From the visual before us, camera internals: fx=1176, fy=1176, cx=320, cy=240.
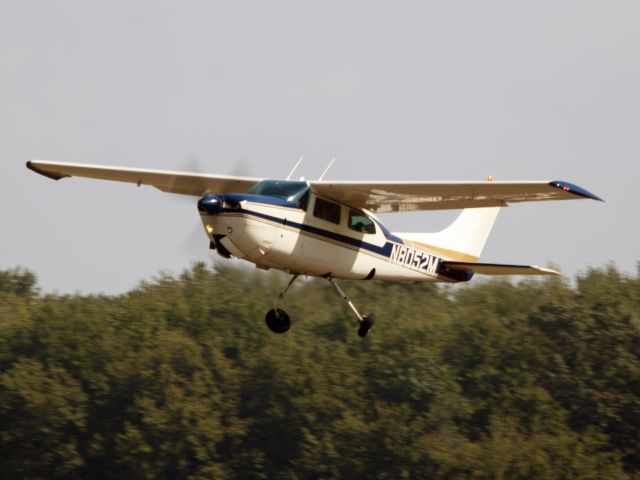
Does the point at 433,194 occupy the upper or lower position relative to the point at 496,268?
upper

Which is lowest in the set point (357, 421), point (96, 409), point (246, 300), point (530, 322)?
point (96, 409)

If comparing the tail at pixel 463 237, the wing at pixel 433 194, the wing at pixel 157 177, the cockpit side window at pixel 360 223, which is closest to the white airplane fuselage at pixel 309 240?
the cockpit side window at pixel 360 223

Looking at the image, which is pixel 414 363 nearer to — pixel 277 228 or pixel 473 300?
pixel 473 300

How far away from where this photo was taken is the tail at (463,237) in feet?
69.1

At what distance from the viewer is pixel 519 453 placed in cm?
3697

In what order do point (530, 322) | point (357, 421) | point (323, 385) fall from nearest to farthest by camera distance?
point (357, 421)
point (323, 385)
point (530, 322)

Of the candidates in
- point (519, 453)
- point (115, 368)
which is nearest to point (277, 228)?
point (519, 453)

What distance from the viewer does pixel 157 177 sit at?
20031mm

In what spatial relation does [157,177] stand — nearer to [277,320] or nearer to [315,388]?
[277,320]

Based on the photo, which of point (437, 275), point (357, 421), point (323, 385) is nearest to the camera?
point (437, 275)

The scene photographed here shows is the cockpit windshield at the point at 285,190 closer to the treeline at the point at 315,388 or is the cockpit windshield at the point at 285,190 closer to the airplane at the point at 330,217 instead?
the airplane at the point at 330,217

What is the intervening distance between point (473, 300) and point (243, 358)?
38.0 ft

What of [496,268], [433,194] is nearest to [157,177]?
[433,194]

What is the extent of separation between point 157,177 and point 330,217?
11.5 ft
